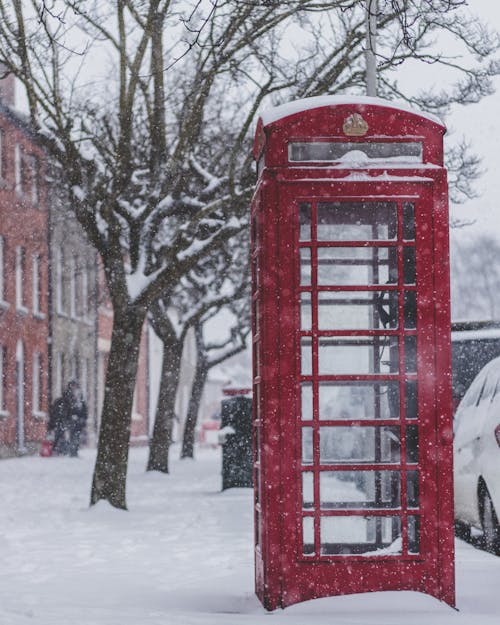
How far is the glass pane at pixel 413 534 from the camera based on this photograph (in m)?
6.70

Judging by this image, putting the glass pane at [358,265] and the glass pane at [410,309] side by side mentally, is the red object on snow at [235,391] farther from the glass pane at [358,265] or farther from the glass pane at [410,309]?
the glass pane at [410,309]

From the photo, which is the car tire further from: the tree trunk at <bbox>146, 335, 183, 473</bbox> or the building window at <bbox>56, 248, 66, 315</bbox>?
the building window at <bbox>56, 248, 66, 315</bbox>

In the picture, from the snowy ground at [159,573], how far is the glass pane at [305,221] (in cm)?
189

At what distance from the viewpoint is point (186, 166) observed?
16.2 metres

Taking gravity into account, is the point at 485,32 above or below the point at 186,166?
above

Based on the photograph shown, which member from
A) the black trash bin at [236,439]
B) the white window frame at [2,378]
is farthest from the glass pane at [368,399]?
the white window frame at [2,378]

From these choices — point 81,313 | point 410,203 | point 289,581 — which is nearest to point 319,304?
point 410,203

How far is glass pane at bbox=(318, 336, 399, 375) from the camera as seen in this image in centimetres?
687

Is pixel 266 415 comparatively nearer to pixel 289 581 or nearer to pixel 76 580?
pixel 289 581

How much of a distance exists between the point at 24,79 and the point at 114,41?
1.20 m

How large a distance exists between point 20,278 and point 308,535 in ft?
93.4

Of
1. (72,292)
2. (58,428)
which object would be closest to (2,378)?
(58,428)

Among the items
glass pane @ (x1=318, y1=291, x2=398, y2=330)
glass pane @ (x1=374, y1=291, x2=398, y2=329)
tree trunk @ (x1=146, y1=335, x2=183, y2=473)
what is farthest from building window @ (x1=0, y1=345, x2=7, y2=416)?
glass pane @ (x1=374, y1=291, x2=398, y2=329)

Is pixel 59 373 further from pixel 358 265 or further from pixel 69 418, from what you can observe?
pixel 358 265
